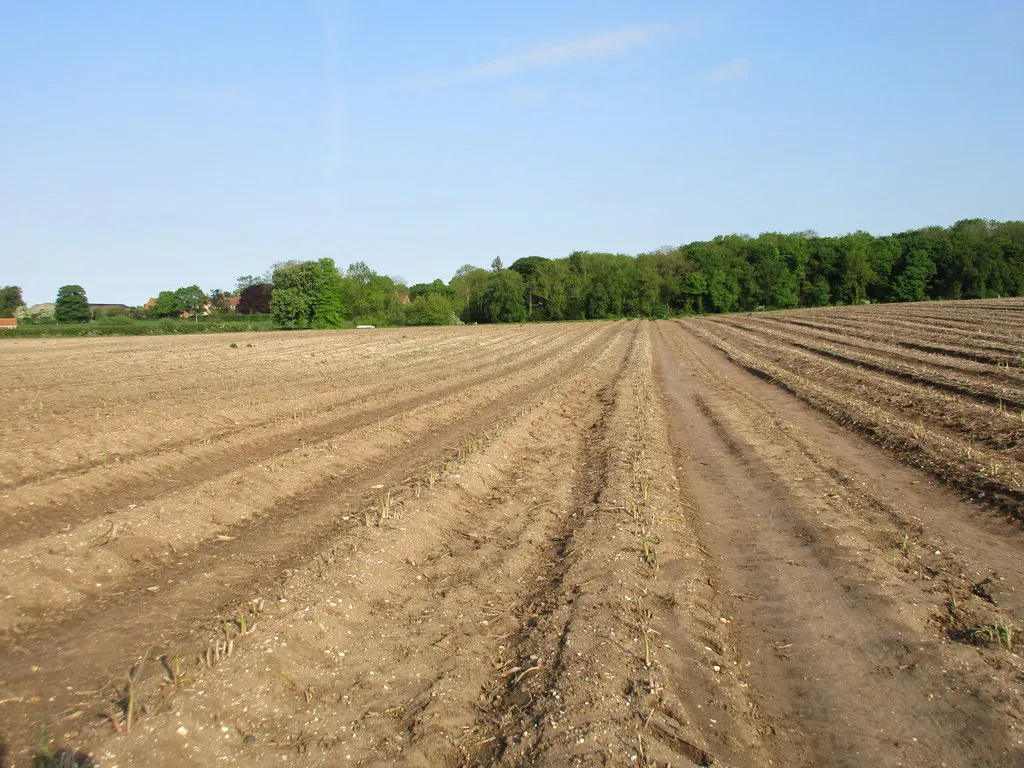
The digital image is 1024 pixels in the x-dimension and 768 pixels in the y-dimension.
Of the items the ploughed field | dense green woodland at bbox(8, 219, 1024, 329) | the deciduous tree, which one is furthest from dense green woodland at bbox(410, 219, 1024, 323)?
the ploughed field

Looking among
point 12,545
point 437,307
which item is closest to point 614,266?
point 437,307

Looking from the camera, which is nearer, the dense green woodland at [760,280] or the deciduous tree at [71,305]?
the dense green woodland at [760,280]

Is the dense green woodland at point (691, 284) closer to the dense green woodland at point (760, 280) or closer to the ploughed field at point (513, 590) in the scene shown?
the dense green woodland at point (760, 280)

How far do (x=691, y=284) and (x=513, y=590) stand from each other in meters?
100

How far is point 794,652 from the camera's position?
5.29 metres

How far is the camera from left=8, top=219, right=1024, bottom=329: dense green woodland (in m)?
93.6

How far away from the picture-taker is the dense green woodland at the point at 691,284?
93.6 m

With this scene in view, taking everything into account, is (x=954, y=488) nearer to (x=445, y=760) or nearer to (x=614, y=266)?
(x=445, y=760)

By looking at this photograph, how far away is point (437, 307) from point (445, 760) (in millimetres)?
93664

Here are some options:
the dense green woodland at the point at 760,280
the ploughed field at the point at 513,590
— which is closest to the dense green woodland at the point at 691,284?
the dense green woodland at the point at 760,280

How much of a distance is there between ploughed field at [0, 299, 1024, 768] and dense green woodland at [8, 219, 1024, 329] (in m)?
84.1

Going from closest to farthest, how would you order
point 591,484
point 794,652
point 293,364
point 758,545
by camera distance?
point 794,652
point 758,545
point 591,484
point 293,364

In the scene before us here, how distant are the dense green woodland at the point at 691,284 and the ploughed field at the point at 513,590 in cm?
8408

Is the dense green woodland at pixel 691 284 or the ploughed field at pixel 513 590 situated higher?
the dense green woodland at pixel 691 284
